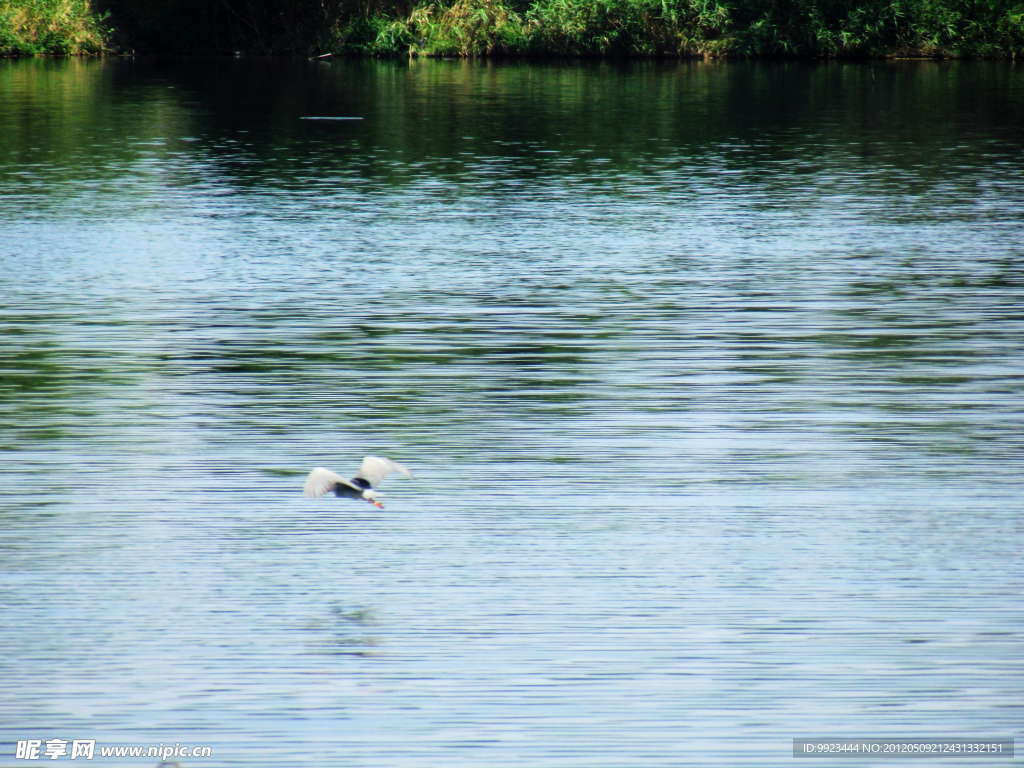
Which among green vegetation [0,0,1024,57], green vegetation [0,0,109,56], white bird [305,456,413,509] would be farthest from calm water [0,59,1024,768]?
green vegetation [0,0,109,56]

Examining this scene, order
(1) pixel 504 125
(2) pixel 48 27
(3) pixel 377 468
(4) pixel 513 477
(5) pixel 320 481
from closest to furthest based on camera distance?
(5) pixel 320 481, (3) pixel 377 468, (4) pixel 513 477, (1) pixel 504 125, (2) pixel 48 27

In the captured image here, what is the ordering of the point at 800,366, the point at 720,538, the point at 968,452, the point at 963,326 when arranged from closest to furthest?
the point at 720,538, the point at 968,452, the point at 800,366, the point at 963,326

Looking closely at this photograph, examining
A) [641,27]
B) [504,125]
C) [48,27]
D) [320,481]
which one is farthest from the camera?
[48,27]

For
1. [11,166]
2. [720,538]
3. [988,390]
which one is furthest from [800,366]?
[11,166]

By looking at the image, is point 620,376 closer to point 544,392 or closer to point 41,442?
point 544,392

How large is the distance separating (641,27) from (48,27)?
1629 centimetres

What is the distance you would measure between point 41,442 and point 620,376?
269cm

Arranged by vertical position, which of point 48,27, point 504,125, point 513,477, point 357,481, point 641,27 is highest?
point 48,27

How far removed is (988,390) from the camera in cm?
646

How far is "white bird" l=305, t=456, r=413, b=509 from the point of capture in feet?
13.9

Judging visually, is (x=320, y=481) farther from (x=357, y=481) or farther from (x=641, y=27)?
(x=641, y=27)

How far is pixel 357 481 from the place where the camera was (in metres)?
4.43

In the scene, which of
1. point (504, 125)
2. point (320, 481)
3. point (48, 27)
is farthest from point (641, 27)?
point (320, 481)

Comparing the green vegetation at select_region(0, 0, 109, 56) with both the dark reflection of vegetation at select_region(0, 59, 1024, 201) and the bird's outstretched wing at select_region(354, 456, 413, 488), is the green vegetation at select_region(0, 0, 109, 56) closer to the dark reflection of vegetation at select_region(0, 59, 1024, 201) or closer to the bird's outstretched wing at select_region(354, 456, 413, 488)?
the dark reflection of vegetation at select_region(0, 59, 1024, 201)
